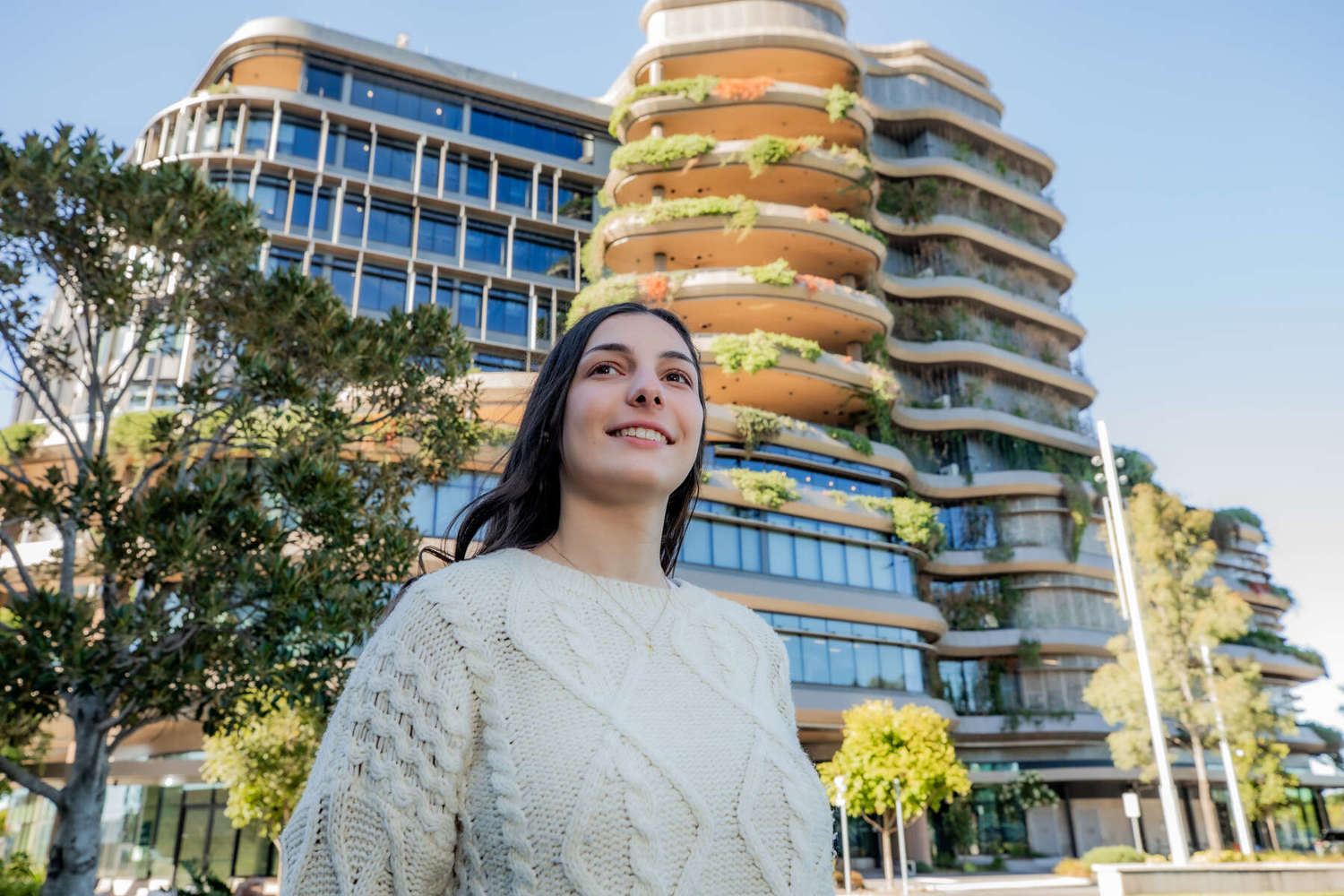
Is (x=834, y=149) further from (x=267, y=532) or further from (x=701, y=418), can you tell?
(x=701, y=418)

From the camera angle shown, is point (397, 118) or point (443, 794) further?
point (397, 118)

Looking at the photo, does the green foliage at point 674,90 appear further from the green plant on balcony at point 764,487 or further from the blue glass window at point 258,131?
the green plant on balcony at point 764,487

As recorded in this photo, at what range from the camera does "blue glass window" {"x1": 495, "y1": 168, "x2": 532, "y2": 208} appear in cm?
4856

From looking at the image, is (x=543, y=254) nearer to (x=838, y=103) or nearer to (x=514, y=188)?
(x=514, y=188)

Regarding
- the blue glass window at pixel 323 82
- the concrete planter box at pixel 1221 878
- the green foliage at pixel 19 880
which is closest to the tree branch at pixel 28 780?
the green foliage at pixel 19 880

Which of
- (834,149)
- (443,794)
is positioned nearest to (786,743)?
(443,794)

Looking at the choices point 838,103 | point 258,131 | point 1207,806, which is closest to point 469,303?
point 258,131

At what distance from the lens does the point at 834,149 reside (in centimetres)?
4003

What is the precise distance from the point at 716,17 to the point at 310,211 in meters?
21.7

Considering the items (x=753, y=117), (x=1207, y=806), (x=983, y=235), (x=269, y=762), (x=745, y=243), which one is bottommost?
(x=1207, y=806)

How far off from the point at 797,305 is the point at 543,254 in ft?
55.0

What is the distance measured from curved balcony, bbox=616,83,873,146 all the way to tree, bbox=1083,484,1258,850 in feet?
71.1

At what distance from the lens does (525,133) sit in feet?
165

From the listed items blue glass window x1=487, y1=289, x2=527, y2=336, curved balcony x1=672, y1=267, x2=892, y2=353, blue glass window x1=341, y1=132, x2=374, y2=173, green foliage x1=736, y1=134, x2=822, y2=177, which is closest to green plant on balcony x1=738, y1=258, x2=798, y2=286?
curved balcony x1=672, y1=267, x2=892, y2=353
